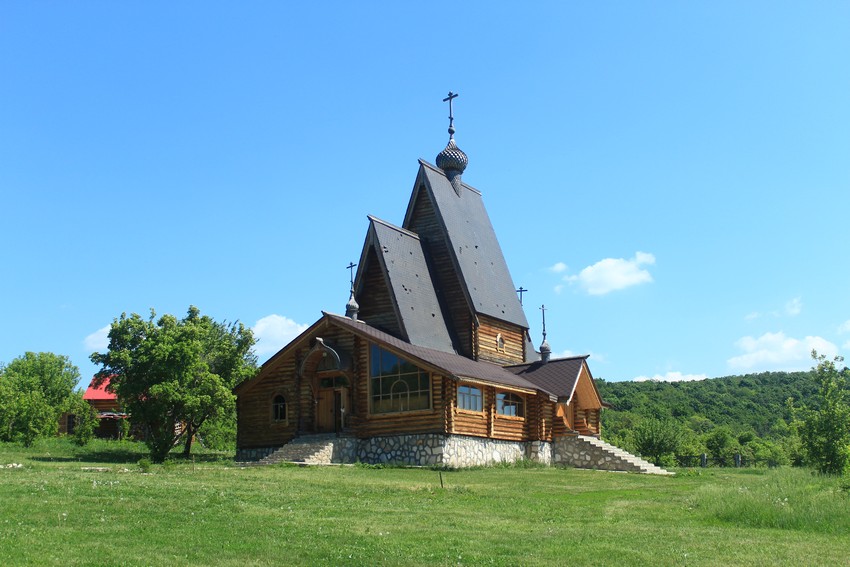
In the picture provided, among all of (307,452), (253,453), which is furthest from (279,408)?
(307,452)

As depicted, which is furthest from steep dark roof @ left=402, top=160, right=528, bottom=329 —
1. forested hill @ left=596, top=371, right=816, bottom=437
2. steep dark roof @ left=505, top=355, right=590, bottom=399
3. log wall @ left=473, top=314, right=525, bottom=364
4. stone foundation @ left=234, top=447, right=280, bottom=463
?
forested hill @ left=596, top=371, right=816, bottom=437

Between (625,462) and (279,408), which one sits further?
(279,408)

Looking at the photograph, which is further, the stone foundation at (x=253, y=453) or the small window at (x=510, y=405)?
the stone foundation at (x=253, y=453)

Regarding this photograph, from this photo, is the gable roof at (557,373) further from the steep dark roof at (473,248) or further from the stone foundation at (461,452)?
the steep dark roof at (473,248)

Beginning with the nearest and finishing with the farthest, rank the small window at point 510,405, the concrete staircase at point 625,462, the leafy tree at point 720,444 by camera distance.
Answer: the concrete staircase at point 625,462, the small window at point 510,405, the leafy tree at point 720,444

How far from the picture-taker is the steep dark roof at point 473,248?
36.7m

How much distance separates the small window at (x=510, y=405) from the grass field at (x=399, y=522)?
32.0 ft

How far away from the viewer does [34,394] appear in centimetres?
4622

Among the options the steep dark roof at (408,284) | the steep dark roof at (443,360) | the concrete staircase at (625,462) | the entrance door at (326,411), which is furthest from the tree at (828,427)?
the entrance door at (326,411)

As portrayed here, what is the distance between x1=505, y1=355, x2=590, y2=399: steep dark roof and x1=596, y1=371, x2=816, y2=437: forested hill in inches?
1069

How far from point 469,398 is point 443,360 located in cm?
151

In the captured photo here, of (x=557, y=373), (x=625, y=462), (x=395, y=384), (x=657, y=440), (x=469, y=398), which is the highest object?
(x=557, y=373)

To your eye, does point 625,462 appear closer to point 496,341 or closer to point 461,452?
point 461,452

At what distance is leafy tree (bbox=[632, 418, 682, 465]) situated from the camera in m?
41.1
